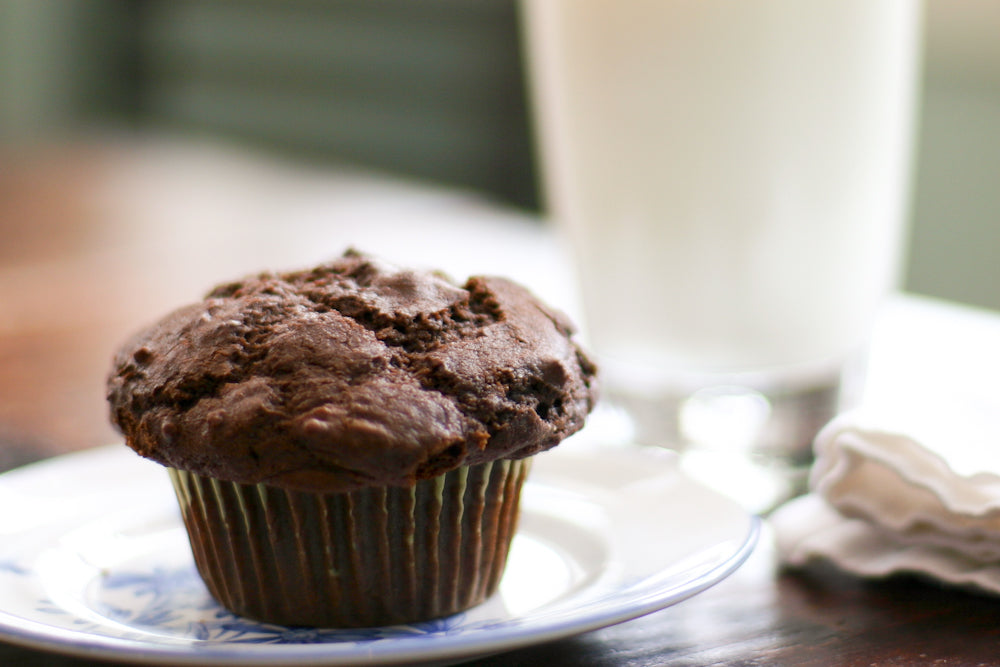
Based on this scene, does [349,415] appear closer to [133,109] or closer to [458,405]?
[458,405]

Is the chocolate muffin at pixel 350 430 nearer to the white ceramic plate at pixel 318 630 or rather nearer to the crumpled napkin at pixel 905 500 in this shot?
the white ceramic plate at pixel 318 630

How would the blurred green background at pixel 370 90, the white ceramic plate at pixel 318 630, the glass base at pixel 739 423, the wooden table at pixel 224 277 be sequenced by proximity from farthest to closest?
the blurred green background at pixel 370 90 < the glass base at pixel 739 423 < the wooden table at pixel 224 277 < the white ceramic plate at pixel 318 630

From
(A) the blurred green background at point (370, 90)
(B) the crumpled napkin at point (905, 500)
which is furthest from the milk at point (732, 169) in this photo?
(A) the blurred green background at point (370, 90)

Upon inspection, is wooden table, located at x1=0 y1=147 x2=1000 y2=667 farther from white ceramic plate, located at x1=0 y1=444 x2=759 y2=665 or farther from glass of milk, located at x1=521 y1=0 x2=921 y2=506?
glass of milk, located at x1=521 y1=0 x2=921 y2=506

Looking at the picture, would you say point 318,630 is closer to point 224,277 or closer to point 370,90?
point 224,277

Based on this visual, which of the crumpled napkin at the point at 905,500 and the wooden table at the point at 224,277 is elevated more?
the crumpled napkin at the point at 905,500

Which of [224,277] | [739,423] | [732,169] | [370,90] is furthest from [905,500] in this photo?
[370,90]
